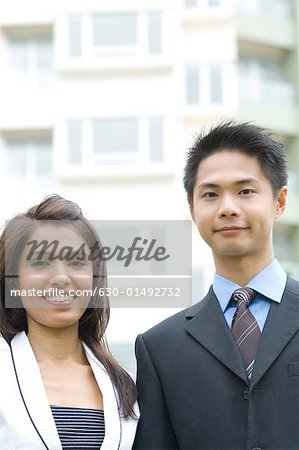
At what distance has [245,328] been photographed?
261cm

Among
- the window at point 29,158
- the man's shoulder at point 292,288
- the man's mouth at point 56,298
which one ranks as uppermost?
the window at point 29,158

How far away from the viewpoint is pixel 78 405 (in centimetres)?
269

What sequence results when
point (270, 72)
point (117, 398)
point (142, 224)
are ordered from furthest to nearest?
point (270, 72) < point (142, 224) < point (117, 398)

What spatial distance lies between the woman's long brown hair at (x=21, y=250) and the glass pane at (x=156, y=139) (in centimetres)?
1089

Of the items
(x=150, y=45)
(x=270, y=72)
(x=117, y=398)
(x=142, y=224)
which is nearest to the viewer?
(x=117, y=398)

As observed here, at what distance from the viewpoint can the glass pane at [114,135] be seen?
1390cm

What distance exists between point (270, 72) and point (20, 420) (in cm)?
1396

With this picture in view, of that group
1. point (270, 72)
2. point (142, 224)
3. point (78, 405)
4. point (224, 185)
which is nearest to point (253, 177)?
point (224, 185)

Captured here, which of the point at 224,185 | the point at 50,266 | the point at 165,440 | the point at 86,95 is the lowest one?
the point at 165,440

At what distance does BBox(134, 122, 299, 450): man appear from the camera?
2520mm

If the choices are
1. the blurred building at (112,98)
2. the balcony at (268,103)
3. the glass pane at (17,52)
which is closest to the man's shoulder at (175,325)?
the blurred building at (112,98)

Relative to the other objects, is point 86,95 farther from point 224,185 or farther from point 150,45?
point 224,185

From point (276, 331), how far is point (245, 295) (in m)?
0.14

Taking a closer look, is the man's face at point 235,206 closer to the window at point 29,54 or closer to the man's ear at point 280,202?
the man's ear at point 280,202
